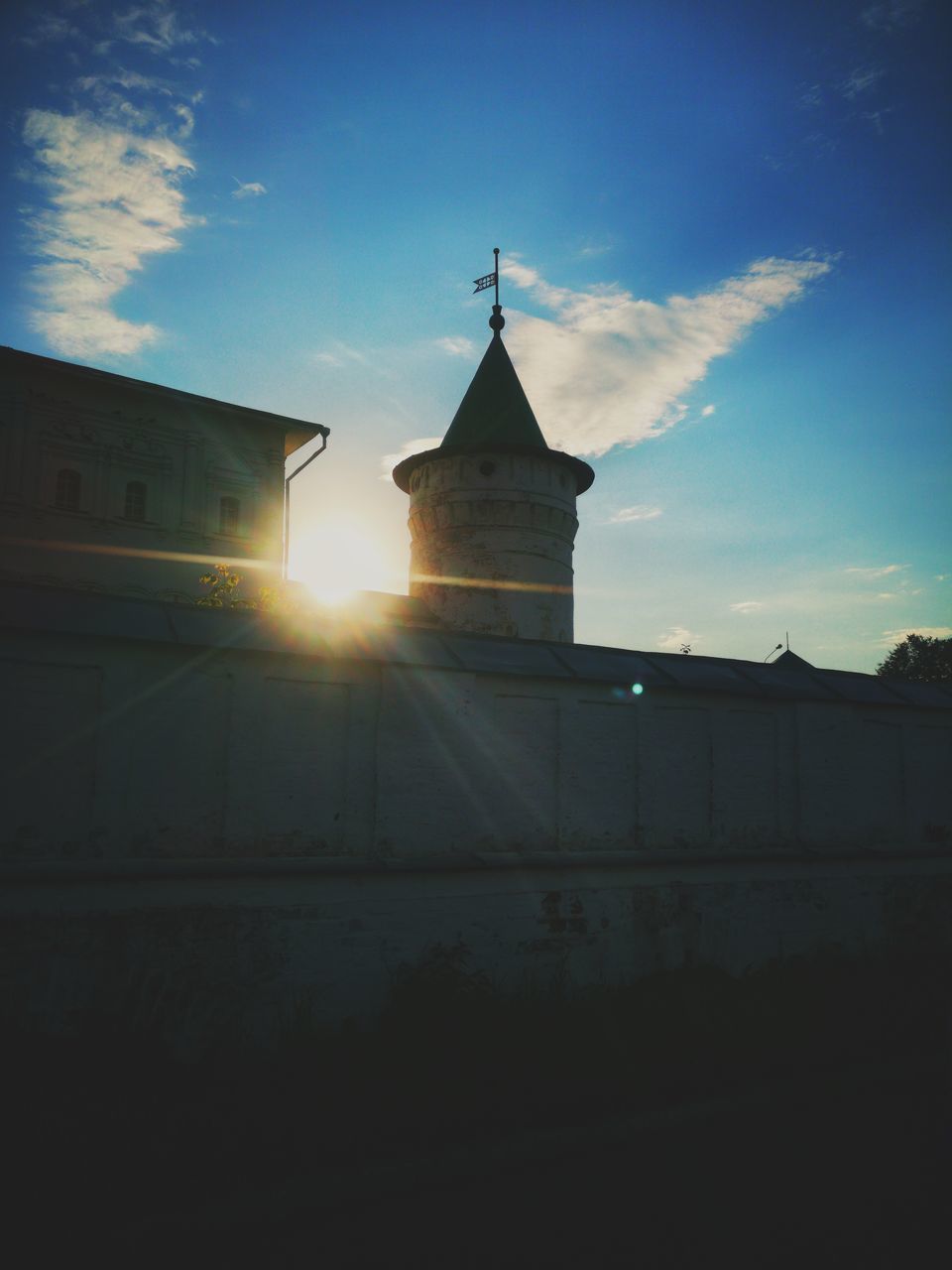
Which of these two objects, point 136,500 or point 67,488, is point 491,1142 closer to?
point 67,488

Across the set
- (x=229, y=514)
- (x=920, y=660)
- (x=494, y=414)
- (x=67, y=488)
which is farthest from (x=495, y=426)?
(x=920, y=660)

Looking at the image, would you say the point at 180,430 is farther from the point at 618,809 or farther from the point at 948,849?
the point at 948,849

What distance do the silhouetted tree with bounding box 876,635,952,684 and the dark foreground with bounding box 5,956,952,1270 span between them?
44510mm

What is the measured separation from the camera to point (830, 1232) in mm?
4320

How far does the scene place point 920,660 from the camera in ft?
158

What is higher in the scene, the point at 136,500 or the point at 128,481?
the point at 128,481

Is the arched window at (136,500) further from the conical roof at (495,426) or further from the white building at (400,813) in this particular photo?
the white building at (400,813)

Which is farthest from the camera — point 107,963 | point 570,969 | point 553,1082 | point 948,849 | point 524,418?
point 524,418

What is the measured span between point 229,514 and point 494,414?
8.07m

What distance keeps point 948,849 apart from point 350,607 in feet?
50.2

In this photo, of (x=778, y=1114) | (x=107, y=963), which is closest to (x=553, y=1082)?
(x=778, y=1114)

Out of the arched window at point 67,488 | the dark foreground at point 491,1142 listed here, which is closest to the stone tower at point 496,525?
the arched window at point 67,488

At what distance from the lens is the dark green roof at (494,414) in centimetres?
2516

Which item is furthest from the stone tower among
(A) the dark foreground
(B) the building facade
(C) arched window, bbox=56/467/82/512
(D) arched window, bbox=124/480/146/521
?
(A) the dark foreground
